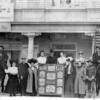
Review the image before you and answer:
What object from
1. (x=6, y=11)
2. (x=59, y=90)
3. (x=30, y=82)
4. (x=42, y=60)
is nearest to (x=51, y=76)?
(x=59, y=90)

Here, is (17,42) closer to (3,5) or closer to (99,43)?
(3,5)

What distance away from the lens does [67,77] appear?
47.3 ft

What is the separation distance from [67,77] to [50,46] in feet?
24.2

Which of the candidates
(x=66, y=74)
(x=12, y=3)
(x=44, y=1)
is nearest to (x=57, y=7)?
(x=44, y=1)

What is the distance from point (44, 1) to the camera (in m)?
21.0

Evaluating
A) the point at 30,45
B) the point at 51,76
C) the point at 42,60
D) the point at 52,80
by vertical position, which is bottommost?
the point at 52,80

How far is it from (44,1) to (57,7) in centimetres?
86

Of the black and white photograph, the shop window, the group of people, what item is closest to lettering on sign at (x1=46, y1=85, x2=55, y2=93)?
the black and white photograph

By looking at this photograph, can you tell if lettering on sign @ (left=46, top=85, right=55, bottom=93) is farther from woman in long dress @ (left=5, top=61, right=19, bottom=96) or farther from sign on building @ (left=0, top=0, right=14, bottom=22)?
sign on building @ (left=0, top=0, right=14, bottom=22)

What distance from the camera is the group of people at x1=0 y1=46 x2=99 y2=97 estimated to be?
14.2 m

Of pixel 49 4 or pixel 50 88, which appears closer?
pixel 50 88

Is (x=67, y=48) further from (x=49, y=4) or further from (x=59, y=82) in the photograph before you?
(x=59, y=82)

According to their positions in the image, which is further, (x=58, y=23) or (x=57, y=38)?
(x=57, y=38)

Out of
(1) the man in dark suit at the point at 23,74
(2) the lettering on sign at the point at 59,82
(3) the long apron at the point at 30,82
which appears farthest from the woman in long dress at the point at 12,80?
(2) the lettering on sign at the point at 59,82
